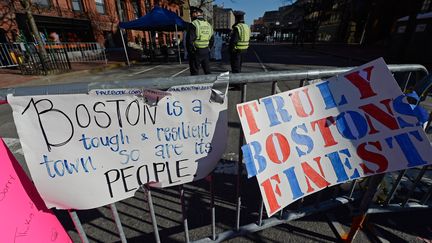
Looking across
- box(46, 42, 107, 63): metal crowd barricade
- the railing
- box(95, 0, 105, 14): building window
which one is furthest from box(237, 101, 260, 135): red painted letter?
box(95, 0, 105, 14): building window

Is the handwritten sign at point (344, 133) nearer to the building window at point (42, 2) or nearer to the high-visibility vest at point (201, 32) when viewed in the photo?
the high-visibility vest at point (201, 32)

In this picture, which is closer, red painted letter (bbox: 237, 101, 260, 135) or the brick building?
red painted letter (bbox: 237, 101, 260, 135)

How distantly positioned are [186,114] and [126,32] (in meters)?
24.5

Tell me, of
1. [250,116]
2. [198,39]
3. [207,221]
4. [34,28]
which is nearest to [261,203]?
[207,221]

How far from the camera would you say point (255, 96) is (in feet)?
19.5

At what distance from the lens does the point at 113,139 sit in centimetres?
119

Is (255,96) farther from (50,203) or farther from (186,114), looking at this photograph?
(50,203)

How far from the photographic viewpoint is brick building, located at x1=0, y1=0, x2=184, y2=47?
13.2 m

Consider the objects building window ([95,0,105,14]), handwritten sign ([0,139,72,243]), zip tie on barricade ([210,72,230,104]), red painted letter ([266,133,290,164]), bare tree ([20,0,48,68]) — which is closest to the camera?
handwritten sign ([0,139,72,243])

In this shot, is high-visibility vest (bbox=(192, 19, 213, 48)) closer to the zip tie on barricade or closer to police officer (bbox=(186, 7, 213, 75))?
police officer (bbox=(186, 7, 213, 75))

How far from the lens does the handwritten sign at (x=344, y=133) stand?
1379 mm

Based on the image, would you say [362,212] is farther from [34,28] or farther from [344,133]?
[34,28]

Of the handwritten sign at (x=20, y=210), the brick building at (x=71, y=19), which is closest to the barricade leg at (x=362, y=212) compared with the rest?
the handwritten sign at (x=20, y=210)

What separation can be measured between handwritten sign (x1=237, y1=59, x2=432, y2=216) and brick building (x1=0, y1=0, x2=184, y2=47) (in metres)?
15.7
